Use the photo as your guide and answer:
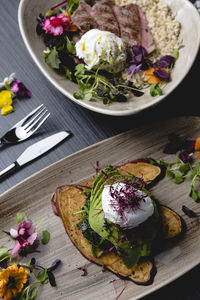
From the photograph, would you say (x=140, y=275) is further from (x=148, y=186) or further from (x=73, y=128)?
(x=73, y=128)

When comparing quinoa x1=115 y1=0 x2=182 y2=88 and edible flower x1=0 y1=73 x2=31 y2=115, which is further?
edible flower x1=0 y1=73 x2=31 y2=115

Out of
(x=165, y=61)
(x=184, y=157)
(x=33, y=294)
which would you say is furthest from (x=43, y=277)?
(x=165, y=61)

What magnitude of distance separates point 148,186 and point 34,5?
4.07 ft

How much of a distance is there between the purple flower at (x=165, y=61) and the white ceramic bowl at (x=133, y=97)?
38mm

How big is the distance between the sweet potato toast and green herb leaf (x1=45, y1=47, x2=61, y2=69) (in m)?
0.66

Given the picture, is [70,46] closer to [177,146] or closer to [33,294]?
[177,146]

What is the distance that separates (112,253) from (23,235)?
46 centimetres

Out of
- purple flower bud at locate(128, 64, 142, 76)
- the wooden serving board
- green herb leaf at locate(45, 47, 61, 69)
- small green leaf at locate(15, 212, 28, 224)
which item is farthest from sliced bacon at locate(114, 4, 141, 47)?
small green leaf at locate(15, 212, 28, 224)

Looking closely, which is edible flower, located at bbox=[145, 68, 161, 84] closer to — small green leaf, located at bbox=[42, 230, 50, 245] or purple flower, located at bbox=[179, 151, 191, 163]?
purple flower, located at bbox=[179, 151, 191, 163]

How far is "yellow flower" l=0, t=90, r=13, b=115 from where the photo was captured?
204 centimetres

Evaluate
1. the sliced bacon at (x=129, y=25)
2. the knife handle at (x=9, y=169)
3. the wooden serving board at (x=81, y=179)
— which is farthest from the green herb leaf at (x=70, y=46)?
the knife handle at (x=9, y=169)

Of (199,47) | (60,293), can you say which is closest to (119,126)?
(199,47)

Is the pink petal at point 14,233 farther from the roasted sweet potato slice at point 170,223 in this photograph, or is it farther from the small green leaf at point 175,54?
the small green leaf at point 175,54

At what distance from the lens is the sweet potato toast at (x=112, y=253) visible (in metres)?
1.64
